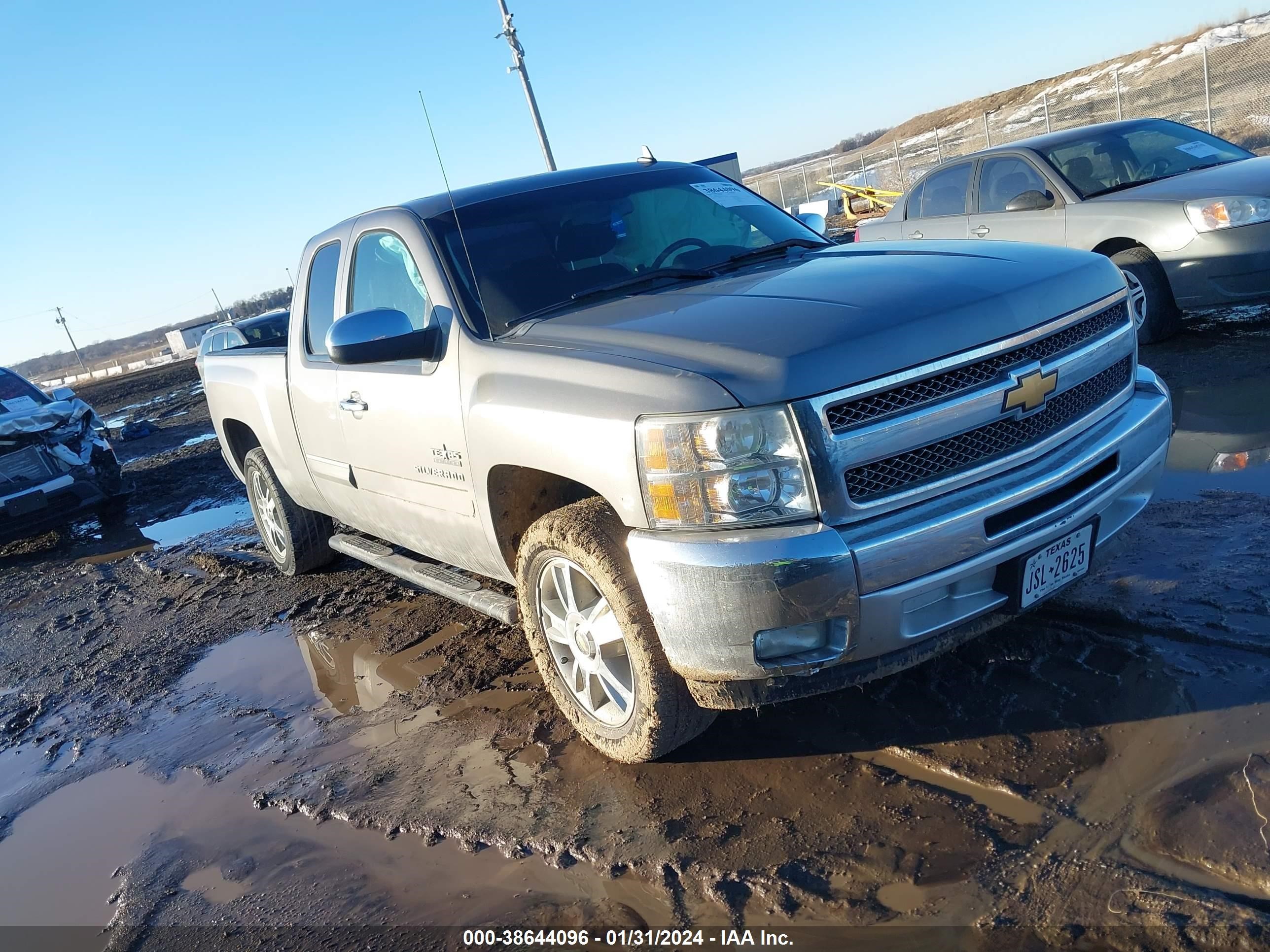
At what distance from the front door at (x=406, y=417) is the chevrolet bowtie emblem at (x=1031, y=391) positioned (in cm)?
180

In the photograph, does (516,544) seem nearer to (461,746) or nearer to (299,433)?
(461,746)

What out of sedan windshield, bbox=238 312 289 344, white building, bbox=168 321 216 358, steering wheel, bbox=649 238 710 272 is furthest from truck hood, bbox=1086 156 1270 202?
white building, bbox=168 321 216 358

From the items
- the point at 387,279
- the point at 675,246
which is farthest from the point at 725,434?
the point at 387,279

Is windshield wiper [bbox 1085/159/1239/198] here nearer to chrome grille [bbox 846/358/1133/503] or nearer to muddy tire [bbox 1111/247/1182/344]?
muddy tire [bbox 1111/247/1182/344]

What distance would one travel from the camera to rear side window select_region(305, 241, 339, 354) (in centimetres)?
456

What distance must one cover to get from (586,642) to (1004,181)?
21.2ft

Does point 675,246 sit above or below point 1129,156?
above

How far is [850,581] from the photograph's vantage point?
2.46 metres

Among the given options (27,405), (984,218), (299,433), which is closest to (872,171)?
(984,218)

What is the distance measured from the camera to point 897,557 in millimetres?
2492

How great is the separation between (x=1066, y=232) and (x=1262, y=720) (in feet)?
18.1

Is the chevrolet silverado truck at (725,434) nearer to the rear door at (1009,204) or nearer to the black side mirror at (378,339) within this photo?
the black side mirror at (378,339)

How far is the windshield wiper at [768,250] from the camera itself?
149 inches

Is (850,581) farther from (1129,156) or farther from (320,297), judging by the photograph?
(1129,156)
